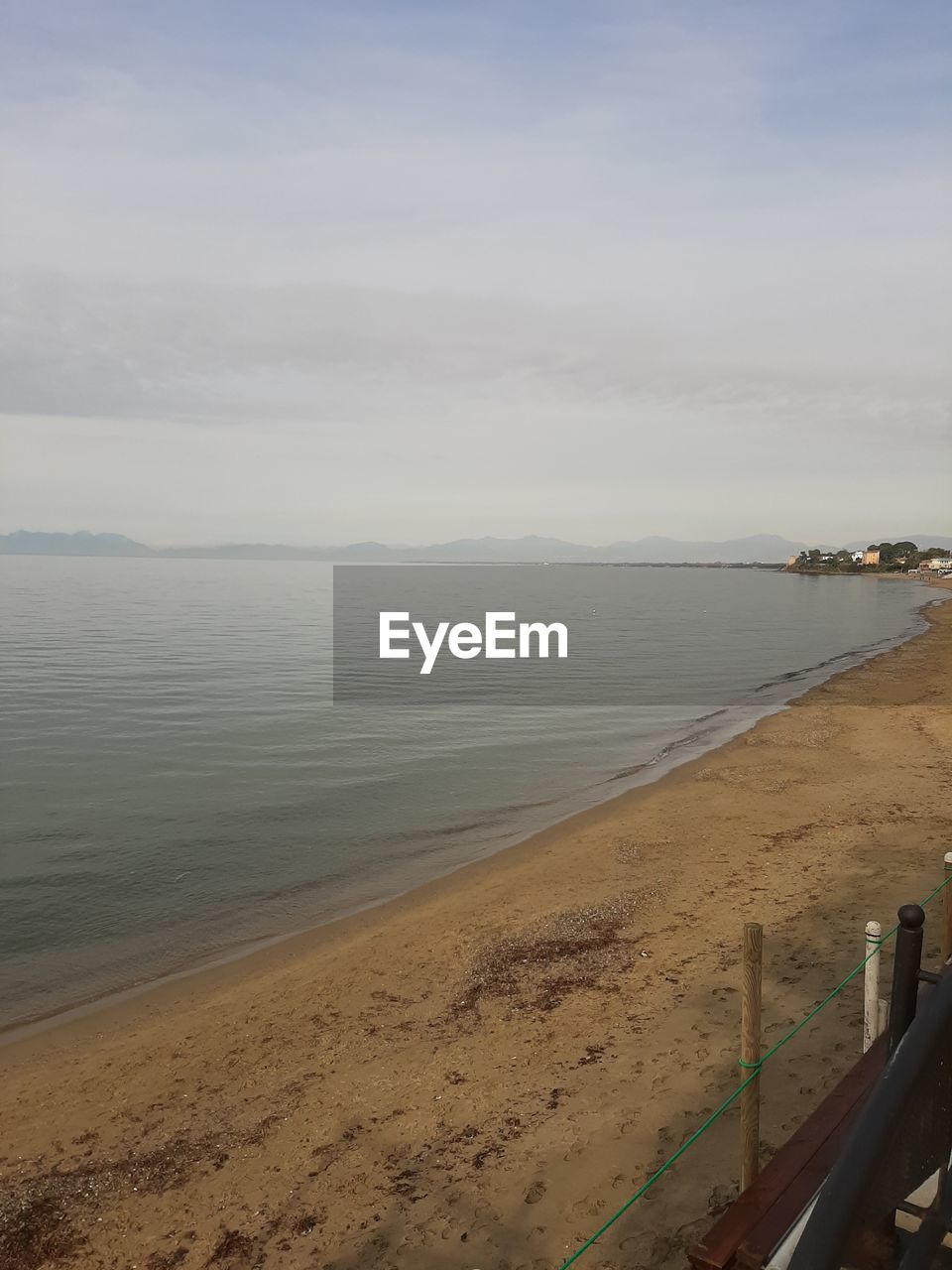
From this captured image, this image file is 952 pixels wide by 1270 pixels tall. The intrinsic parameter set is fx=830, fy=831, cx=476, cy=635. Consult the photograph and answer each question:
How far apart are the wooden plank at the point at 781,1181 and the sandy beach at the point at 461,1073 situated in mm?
880

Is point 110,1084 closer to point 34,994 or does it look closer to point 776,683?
point 34,994

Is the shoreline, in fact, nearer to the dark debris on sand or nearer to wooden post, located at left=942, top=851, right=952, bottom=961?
the dark debris on sand

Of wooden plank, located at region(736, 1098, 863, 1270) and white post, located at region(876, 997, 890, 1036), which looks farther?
white post, located at region(876, 997, 890, 1036)

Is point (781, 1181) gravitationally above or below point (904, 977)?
below

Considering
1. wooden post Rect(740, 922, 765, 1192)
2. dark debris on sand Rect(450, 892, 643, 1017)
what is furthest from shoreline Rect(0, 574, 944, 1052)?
wooden post Rect(740, 922, 765, 1192)

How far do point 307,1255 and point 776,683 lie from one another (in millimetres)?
39895

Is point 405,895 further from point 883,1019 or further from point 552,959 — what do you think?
point 883,1019

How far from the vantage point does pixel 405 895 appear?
50.7 feet

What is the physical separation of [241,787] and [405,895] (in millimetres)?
8787

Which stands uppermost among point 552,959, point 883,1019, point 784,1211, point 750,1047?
point 750,1047

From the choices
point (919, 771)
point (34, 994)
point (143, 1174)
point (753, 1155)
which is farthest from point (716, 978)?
point (919, 771)

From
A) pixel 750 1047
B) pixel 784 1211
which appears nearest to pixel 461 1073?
pixel 750 1047

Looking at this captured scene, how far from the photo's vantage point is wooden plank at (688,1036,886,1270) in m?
5.10

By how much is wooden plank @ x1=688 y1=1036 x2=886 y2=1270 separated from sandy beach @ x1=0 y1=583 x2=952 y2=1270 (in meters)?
0.88
